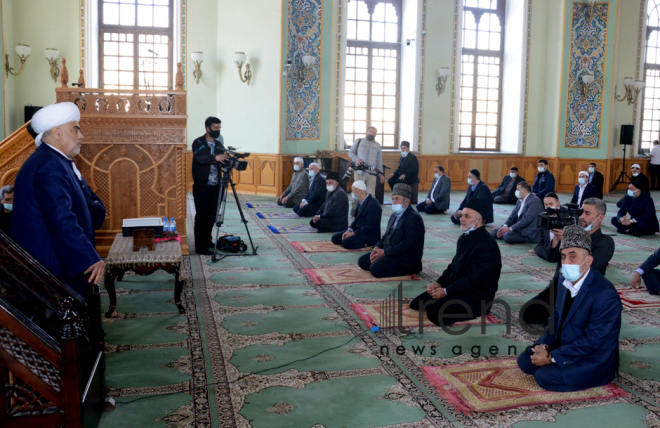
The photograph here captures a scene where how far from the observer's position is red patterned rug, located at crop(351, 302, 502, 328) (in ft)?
12.8

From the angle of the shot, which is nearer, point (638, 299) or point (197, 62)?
point (638, 299)

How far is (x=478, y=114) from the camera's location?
12.7 metres

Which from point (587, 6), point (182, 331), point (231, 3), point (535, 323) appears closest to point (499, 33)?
point (587, 6)

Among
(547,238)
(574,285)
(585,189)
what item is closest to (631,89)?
(585,189)

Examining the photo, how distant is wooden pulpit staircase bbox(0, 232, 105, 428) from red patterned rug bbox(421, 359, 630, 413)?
5.37 feet

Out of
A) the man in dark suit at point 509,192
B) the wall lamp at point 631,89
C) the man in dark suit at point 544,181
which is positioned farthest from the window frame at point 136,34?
the wall lamp at point 631,89

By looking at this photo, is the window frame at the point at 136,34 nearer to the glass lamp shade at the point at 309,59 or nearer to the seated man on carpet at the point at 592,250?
the glass lamp shade at the point at 309,59

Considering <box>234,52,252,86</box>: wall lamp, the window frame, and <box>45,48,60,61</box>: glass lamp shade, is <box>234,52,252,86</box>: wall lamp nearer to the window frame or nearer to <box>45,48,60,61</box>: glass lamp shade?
the window frame

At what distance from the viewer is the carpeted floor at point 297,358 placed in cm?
263

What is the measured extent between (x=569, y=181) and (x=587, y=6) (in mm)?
3543

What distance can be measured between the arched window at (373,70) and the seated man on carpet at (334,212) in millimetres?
4754

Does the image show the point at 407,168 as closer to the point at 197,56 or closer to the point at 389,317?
the point at 197,56

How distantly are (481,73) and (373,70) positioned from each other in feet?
7.86

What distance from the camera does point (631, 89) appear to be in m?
12.9
